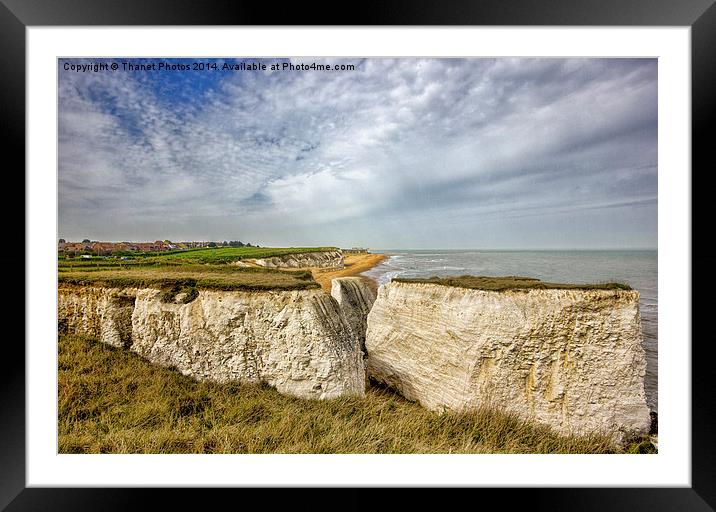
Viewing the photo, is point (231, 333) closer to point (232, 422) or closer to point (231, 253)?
point (232, 422)

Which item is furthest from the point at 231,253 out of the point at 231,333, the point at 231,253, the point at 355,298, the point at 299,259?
the point at 355,298

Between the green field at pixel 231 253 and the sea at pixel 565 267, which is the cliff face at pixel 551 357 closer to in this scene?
the sea at pixel 565 267

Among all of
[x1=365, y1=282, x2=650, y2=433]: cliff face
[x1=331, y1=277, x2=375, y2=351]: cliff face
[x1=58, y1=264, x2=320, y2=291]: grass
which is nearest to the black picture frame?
[x1=365, y1=282, x2=650, y2=433]: cliff face

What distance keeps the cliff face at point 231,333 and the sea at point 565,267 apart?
4.97 ft

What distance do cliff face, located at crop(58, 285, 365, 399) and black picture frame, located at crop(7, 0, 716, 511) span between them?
92 centimetres

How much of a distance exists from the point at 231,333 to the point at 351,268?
1.88 m

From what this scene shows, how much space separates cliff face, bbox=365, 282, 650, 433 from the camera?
2246 mm

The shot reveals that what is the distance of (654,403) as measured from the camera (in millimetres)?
2287

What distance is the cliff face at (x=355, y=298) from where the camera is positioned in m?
3.75
